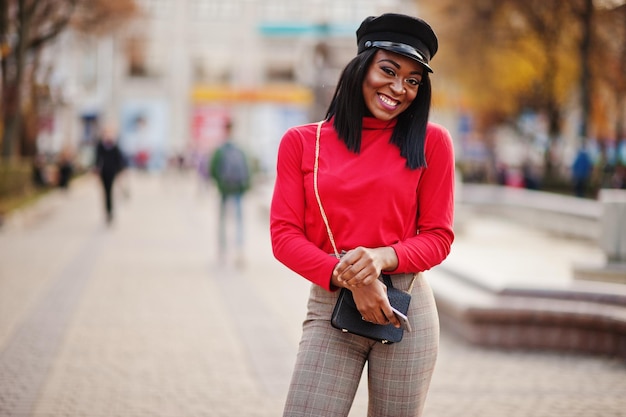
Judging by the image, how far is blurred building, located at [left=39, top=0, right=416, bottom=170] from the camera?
57.7 meters

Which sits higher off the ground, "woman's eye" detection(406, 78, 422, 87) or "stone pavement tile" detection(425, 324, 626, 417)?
"woman's eye" detection(406, 78, 422, 87)

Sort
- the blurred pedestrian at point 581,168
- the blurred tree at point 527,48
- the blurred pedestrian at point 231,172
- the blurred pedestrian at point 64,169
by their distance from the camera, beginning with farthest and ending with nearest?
the blurred pedestrian at point 64,169 < the blurred tree at point 527,48 < the blurred pedestrian at point 581,168 < the blurred pedestrian at point 231,172

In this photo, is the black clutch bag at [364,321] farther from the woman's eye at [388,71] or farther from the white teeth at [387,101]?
the woman's eye at [388,71]

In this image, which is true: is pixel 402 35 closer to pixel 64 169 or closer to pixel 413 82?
pixel 413 82

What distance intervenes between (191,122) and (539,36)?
108ft

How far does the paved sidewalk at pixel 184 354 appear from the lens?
560 centimetres

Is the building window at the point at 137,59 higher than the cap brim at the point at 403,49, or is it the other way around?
the building window at the point at 137,59

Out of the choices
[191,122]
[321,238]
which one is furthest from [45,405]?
[191,122]

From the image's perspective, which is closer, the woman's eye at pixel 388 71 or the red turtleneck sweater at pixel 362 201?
the red turtleneck sweater at pixel 362 201

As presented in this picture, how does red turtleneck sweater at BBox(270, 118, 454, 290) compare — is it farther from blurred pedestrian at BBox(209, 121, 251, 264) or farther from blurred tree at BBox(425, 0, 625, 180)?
blurred tree at BBox(425, 0, 625, 180)

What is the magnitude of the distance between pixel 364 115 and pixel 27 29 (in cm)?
2062

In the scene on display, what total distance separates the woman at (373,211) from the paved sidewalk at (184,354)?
2.61 metres

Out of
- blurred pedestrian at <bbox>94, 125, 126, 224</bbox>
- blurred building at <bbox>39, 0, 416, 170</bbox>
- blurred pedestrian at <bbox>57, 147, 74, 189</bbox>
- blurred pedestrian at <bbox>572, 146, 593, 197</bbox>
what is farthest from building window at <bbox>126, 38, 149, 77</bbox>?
blurred pedestrian at <bbox>94, 125, 126, 224</bbox>

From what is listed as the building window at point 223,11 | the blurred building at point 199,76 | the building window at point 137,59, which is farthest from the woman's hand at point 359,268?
the building window at point 223,11
